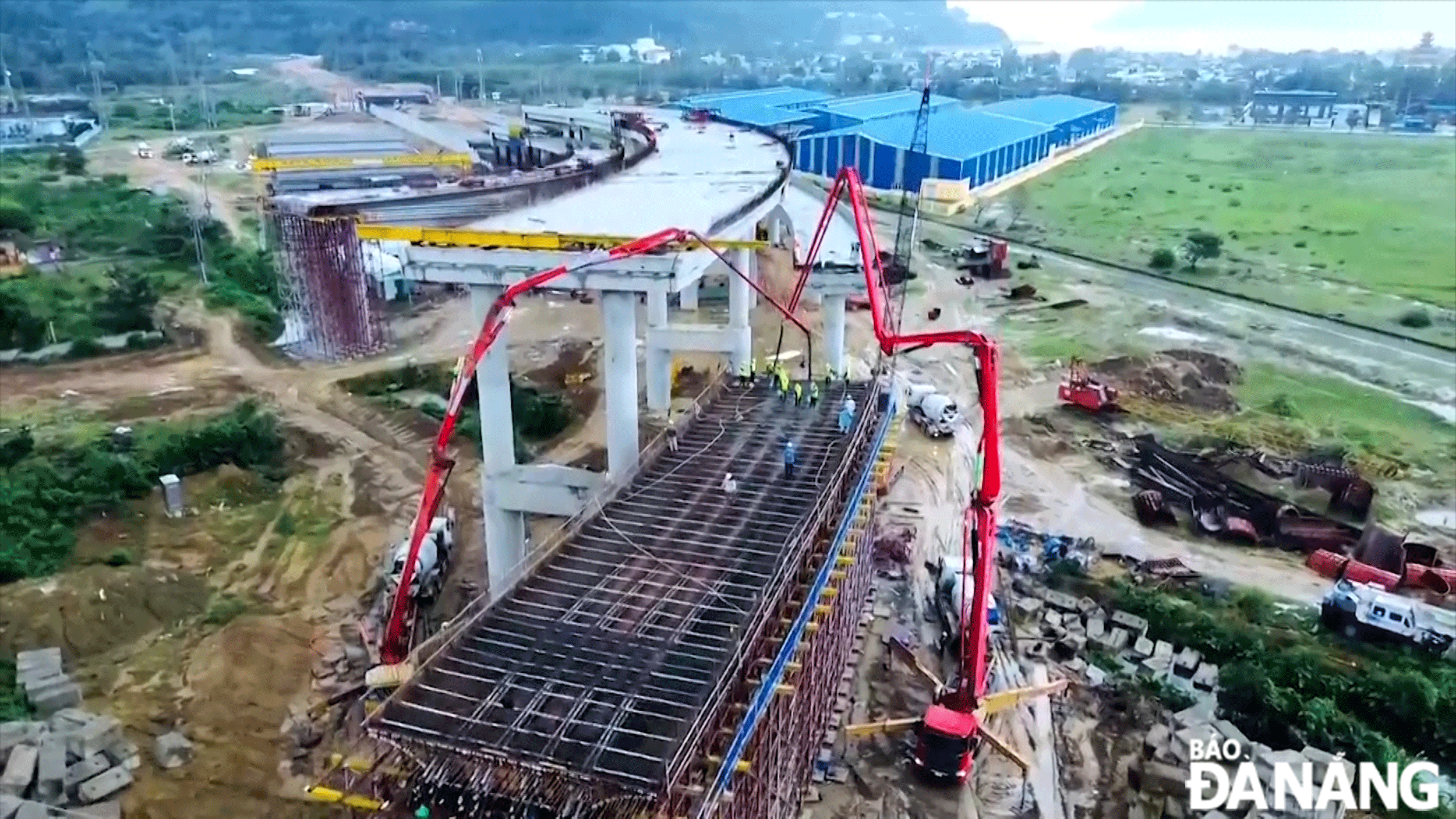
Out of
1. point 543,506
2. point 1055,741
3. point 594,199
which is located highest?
point 594,199

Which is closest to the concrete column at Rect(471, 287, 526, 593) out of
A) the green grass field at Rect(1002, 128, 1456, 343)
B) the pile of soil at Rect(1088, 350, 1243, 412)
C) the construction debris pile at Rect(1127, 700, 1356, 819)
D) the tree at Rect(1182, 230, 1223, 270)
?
the construction debris pile at Rect(1127, 700, 1356, 819)

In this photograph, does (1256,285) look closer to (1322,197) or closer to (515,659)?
(1322,197)

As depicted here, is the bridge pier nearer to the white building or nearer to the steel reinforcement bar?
the steel reinforcement bar

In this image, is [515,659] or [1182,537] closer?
[515,659]

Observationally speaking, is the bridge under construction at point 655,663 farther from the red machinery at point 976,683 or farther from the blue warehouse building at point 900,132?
the blue warehouse building at point 900,132

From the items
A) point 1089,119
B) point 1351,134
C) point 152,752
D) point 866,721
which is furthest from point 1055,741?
point 1351,134
